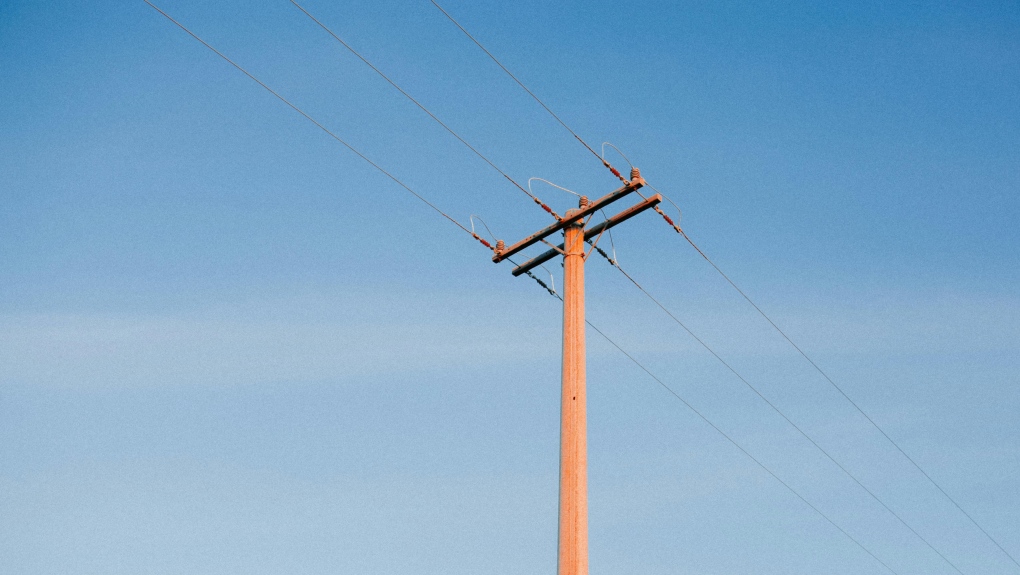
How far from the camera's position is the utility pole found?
11664 mm

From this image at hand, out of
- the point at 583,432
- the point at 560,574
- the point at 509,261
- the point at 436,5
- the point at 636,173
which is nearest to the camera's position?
the point at 560,574

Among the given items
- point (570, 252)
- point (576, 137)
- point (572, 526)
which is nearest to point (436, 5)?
point (576, 137)

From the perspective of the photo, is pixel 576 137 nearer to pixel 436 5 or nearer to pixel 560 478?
pixel 436 5

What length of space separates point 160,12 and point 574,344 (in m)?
6.51

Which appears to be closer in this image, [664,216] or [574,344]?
[574,344]

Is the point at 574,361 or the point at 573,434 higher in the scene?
the point at 574,361

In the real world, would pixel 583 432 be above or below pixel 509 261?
below

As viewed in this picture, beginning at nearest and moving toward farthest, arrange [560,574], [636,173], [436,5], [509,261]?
[560,574]
[436,5]
[636,173]
[509,261]

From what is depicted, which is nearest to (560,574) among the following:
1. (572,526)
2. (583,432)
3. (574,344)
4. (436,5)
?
(572,526)

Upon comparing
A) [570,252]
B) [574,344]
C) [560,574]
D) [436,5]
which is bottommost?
[560,574]

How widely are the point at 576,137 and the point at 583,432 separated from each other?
4.66 metres

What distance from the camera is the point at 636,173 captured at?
46.6 ft

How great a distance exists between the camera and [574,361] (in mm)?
13000

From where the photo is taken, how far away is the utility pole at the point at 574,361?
11.7 meters
